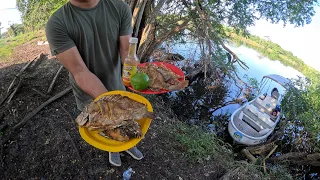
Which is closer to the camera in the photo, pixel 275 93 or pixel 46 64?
pixel 46 64

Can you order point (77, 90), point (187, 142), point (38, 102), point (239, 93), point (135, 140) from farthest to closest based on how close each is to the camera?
point (239, 93), point (38, 102), point (187, 142), point (77, 90), point (135, 140)

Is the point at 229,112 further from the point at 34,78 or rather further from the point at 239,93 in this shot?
the point at 34,78

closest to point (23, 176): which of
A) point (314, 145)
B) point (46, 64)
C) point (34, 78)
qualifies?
point (34, 78)

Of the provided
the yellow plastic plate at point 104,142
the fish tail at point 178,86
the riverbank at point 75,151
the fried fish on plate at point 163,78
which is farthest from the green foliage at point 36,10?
the yellow plastic plate at point 104,142

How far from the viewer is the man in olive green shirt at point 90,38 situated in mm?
2111

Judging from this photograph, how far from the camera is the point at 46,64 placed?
6.74 meters

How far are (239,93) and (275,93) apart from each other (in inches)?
55.5

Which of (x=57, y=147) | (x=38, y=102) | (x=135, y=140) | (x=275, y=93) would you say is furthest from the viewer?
(x=275, y=93)

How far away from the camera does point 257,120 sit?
8086 millimetres

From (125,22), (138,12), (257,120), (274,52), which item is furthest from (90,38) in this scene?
(274,52)

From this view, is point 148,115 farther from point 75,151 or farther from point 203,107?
point 203,107

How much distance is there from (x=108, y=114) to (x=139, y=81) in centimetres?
58

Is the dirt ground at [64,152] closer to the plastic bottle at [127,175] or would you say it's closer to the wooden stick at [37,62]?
the plastic bottle at [127,175]

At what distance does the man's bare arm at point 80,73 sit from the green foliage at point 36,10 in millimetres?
6627
